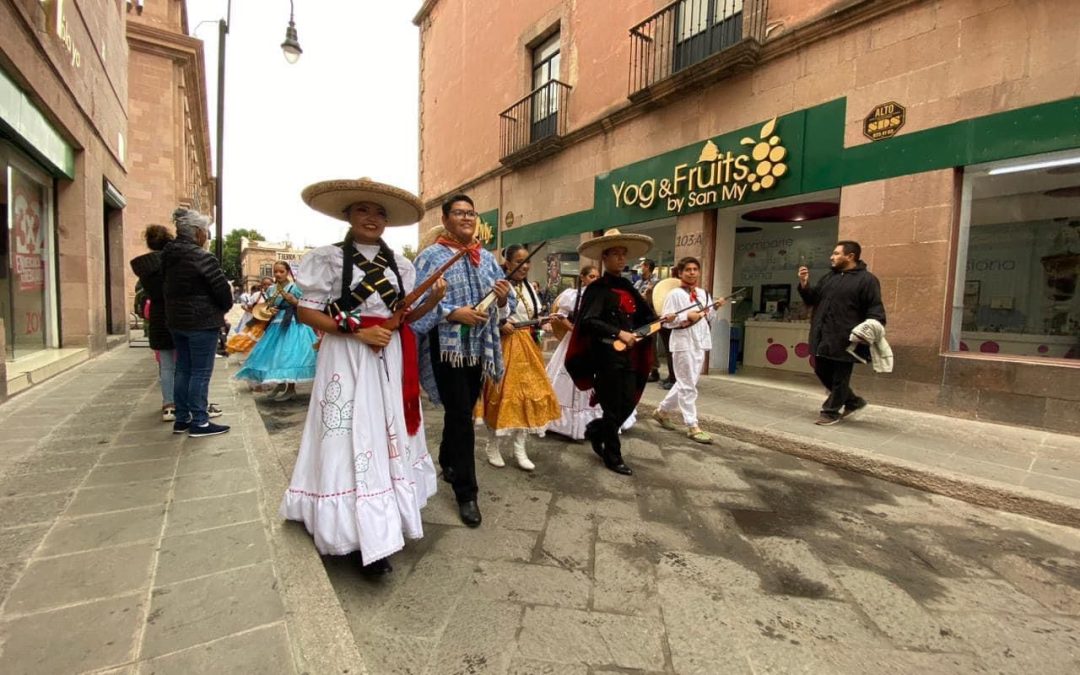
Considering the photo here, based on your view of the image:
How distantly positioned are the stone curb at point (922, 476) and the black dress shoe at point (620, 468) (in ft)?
5.83

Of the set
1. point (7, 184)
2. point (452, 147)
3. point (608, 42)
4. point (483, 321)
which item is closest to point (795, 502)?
point (483, 321)

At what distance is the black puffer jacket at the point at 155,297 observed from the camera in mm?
4422

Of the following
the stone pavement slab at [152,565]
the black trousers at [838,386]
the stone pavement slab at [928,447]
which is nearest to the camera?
the stone pavement slab at [152,565]

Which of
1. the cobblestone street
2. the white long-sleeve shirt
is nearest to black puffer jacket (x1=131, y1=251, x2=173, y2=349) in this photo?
the cobblestone street

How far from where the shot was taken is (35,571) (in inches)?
78.2

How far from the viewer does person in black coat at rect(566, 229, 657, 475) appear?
3.86 metres

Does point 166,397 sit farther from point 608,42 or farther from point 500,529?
point 608,42

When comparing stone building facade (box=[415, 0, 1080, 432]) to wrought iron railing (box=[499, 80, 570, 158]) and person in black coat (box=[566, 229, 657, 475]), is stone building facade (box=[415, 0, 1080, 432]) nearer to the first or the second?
wrought iron railing (box=[499, 80, 570, 158])

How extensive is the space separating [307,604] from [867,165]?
7.38m

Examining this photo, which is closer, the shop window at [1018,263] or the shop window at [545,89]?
the shop window at [1018,263]

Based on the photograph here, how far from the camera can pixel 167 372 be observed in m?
4.48

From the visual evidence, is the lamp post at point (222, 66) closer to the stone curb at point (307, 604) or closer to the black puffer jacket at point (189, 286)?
the black puffer jacket at point (189, 286)

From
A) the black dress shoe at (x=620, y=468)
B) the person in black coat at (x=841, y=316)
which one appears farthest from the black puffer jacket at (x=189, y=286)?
the person in black coat at (x=841, y=316)

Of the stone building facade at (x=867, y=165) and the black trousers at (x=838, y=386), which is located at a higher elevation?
the stone building facade at (x=867, y=165)
